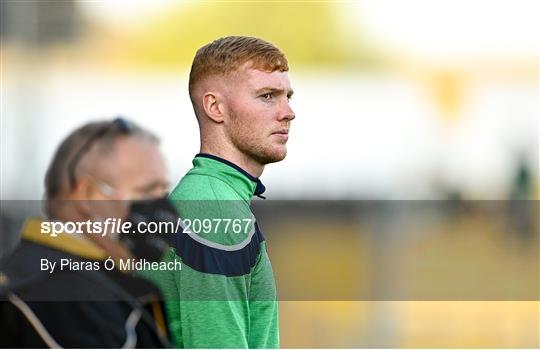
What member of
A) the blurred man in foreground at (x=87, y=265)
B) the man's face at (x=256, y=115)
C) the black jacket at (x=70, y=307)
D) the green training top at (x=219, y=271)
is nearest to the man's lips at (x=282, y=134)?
the man's face at (x=256, y=115)

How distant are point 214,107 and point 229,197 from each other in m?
0.22

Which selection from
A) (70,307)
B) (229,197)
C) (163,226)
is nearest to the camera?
(70,307)

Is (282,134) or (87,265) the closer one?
(87,265)

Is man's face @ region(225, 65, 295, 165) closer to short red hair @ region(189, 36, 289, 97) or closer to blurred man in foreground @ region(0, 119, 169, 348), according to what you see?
short red hair @ region(189, 36, 289, 97)

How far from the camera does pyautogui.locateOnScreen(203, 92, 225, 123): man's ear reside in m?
2.42

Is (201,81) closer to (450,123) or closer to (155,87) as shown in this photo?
(155,87)

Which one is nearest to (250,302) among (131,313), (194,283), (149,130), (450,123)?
(194,283)

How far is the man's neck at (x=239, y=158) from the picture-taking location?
2.41 m

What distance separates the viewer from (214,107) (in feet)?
7.95

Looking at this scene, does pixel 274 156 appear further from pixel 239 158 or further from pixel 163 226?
pixel 163 226

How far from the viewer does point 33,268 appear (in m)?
2.19

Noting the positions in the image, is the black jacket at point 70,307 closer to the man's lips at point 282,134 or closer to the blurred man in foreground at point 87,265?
the blurred man in foreground at point 87,265

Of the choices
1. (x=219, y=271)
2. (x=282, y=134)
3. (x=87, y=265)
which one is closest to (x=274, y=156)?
(x=282, y=134)

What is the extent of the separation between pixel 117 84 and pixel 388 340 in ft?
5.10
